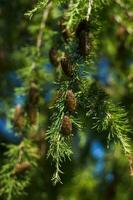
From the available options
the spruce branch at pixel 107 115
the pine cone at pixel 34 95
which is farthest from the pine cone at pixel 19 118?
the spruce branch at pixel 107 115

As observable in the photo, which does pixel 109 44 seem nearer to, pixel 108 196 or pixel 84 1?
pixel 108 196

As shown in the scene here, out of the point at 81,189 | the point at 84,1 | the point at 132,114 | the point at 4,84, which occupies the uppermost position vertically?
the point at 84,1

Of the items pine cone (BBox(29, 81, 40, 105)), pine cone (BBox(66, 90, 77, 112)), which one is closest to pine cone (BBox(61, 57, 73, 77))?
pine cone (BBox(66, 90, 77, 112))

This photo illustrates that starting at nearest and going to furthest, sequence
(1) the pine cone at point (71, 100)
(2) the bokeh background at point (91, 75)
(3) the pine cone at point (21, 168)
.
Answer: (1) the pine cone at point (71, 100)
(3) the pine cone at point (21, 168)
(2) the bokeh background at point (91, 75)

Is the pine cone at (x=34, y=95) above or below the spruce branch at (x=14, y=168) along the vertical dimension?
above

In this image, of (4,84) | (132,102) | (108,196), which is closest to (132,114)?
(132,102)

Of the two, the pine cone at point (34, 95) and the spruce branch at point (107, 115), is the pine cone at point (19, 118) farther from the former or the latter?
the spruce branch at point (107, 115)

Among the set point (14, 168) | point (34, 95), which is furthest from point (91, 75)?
point (14, 168)

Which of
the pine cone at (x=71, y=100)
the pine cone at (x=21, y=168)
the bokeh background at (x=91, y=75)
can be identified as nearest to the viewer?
the pine cone at (x=71, y=100)

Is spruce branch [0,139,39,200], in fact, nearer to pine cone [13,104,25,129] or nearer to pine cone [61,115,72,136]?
pine cone [13,104,25,129]

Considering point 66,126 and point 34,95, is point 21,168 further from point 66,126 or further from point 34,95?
point 66,126

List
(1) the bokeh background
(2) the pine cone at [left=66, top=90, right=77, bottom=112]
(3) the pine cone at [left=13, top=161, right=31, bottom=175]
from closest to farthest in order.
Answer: (2) the pine cone at [left=66, top=90, right=77, bottom=112] → (3) the pine cone at [left=13, top=161, right=31, bottom=175] → (1) the bokeh background
